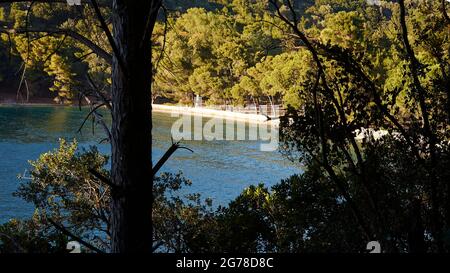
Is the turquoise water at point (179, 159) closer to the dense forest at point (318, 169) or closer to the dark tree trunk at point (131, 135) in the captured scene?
the dense forest at point (318, 169)

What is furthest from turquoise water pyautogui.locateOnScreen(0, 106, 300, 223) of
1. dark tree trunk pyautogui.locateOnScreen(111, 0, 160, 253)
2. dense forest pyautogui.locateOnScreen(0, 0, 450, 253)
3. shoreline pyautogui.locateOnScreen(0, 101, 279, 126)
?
dark tree trunk pyautogui.locateOnScreen(111, 0, 160, 253)

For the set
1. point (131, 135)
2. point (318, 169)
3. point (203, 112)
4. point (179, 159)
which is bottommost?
point (179, 159)

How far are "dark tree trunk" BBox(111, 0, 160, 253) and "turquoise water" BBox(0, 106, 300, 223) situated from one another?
786cm

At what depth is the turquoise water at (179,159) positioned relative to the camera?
1260 centimetres

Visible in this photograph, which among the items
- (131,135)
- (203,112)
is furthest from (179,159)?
(131,135)

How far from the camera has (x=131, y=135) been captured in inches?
50.3

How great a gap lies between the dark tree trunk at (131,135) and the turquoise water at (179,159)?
7.86 meters

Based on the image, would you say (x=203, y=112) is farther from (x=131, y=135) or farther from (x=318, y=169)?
(x=131, y=135)

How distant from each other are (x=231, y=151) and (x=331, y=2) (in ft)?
75.3

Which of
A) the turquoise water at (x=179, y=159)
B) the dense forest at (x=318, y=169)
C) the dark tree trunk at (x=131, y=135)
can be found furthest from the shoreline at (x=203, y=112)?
the dark tree trunk at (x=131, y=135)

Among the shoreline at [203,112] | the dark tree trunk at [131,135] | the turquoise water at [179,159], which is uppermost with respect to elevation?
the dark tree trunk at [131,135]

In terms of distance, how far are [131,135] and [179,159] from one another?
15.8m

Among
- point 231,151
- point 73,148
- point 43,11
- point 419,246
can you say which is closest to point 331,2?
point 43,11

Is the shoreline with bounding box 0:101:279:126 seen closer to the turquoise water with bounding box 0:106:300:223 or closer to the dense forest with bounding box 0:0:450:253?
the turquoise water with bounding box 0:106:300:223
